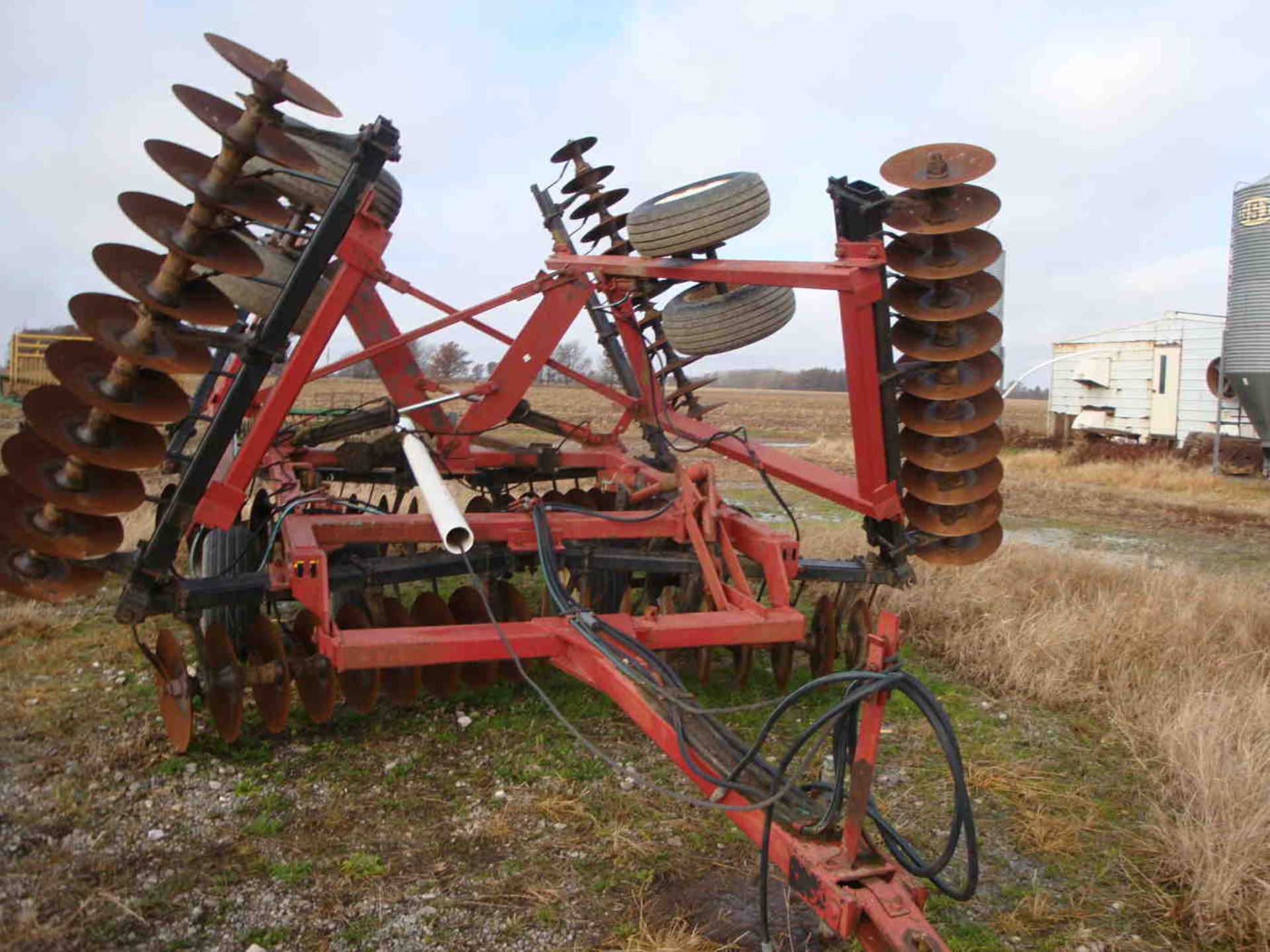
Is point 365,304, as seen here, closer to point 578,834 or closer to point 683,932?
point 578,834

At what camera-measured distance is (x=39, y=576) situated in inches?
162

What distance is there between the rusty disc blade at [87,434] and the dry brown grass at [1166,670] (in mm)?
4028

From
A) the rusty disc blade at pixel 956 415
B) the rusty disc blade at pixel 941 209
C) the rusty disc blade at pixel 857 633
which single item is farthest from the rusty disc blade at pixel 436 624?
the rusty disc blade at pixel 941 209

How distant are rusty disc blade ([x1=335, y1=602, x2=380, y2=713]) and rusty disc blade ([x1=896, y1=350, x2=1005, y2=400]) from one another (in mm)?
2739

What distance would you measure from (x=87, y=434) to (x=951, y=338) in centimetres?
368

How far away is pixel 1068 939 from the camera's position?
310 cm

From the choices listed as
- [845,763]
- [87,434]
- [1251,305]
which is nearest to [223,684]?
[87,434]

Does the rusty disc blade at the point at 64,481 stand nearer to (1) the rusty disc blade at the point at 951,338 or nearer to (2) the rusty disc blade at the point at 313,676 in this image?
(2) the rusty disc blade at the point at 313,676

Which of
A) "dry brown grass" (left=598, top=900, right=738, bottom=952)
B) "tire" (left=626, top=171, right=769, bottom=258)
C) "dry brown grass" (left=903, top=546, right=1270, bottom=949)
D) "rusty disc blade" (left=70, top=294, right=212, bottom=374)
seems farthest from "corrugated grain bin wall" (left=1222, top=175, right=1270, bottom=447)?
"rusty disc blade" (left=70, top=294, right=212, bottom=374)

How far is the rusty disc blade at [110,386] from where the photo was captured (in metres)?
3.86

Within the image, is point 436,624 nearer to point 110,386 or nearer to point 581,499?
point 110,386

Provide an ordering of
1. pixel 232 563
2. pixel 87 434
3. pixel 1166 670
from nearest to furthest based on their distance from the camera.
A: pixel 87 434
pixel 1166 670
pixel 232 563

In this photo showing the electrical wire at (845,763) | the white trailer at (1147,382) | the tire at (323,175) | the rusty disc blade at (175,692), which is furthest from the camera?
the white trailer at (1147,382)

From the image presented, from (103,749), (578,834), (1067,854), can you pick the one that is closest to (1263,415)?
(1067,854)
